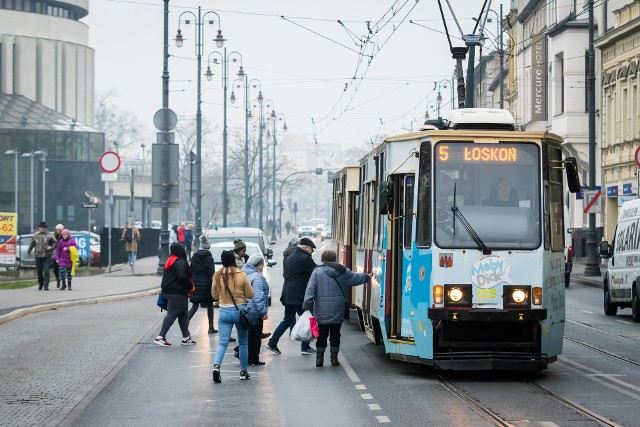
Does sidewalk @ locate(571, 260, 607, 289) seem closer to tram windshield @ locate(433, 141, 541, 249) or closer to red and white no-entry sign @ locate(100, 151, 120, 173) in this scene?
red and white no-entry sign @ locate(100, 151, 120, 173)

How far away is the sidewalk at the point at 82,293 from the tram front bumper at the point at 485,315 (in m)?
12.1

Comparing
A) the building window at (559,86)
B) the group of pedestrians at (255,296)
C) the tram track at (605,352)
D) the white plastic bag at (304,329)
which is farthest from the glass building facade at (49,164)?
the white plastic bag at (304,329)

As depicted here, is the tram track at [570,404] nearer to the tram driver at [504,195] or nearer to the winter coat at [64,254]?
the tram driver at [504,195]

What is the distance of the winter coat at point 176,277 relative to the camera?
72.1 feet

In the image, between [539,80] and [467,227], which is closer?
[467,227]

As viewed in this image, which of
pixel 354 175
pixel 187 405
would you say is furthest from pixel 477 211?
pixel 354 175

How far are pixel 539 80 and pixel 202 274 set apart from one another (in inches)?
1754

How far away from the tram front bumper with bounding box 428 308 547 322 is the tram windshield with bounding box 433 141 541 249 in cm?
76

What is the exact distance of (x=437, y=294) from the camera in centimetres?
1661

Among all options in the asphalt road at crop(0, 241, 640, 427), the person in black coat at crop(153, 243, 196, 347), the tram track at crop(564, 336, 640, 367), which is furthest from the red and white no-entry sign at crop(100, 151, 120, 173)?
the tram track at crop(564, 336, 640, 367)

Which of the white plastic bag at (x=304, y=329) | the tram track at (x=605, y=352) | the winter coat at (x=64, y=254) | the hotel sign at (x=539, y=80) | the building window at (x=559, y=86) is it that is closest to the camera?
the tram track at (x=605, y=352)

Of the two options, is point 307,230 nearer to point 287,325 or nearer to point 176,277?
point 176,277

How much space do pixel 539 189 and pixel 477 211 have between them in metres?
Answer: 0.80

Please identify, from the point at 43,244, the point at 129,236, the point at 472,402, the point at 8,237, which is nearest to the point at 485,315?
the point at 472,402
